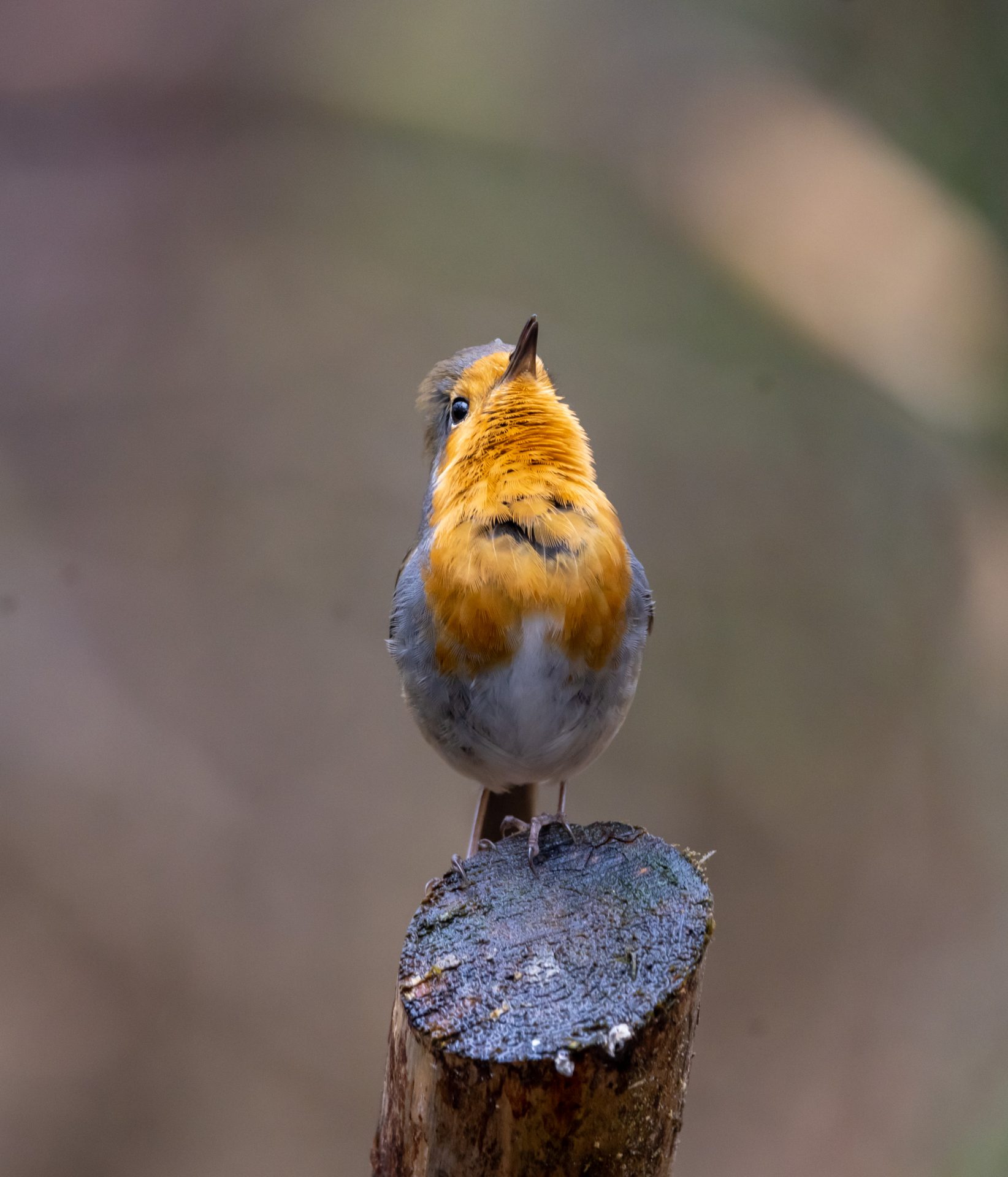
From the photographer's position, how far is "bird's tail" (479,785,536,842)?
7.81 feet

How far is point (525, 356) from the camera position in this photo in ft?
6.20

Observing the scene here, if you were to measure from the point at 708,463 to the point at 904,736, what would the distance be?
1291mm

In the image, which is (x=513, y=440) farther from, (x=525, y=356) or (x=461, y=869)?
(x=461, y=869)

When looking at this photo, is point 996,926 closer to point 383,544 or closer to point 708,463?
point 708,463

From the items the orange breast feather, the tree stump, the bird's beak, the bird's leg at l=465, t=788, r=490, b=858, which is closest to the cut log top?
the tree stump

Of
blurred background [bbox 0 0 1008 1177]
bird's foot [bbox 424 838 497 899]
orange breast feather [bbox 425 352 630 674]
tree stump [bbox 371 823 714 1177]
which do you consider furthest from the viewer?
blurred background [bbox 0 0 1008 1177]

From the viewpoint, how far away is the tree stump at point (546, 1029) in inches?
46.7

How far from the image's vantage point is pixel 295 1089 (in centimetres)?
335

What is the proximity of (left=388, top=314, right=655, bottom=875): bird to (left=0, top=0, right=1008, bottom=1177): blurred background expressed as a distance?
1.64m

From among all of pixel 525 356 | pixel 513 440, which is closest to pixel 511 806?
pixel 513 440

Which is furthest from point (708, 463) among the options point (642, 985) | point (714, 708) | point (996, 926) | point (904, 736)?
point (642, 985)

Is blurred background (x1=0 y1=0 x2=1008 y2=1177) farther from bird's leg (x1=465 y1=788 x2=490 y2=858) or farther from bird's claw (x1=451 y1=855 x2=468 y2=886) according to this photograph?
bird's claw (x1=451 y1=855 x2=468 y2=886)

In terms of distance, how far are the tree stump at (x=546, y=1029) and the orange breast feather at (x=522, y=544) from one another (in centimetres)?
48

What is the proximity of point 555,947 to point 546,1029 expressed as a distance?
140 millimetres
